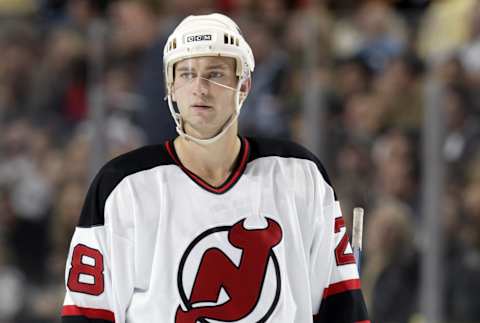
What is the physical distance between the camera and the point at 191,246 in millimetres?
2596

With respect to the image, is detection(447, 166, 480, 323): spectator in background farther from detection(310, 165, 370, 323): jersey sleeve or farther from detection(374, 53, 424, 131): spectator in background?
detection(310, 165, 370, 323): jersey sleeve

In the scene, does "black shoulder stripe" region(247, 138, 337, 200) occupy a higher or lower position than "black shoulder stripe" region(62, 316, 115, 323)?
higher

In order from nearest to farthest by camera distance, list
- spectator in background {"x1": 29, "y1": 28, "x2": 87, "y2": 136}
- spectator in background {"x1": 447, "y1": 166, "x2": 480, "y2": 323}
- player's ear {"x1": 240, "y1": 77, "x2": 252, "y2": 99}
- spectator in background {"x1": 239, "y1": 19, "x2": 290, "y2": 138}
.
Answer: player's ear {"x1": 240, "y1": 77, "x2": 252, "y2": 99}
spectator in background {"x1": 447, "y1": 166, "x2": 480, "y2": 323}
spectator in background {"x1": 239, "y1": 19, "x2": 290, "y2": 138}
spectator in background {"x1": 29, "y1": 28, "x2": 87, "y2": 136}

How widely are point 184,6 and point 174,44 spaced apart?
2.58 m

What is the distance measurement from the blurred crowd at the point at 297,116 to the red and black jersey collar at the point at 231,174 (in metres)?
1.97

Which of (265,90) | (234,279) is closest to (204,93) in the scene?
(234,279)

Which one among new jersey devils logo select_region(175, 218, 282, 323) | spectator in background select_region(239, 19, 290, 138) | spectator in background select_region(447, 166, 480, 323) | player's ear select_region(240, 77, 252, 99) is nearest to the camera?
new jersey devils logo select_region(175, 218, 282, 323)

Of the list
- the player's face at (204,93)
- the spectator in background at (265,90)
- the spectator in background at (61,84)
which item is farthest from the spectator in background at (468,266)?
the player's face at (204,93)

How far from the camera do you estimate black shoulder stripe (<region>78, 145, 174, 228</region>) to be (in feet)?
8.61

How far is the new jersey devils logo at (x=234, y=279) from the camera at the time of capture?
8.48ft

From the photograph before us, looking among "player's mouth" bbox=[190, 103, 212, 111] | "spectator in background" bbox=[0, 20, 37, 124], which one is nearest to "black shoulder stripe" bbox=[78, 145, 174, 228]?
"player's mouth" bbox=[190, 103, 212, 111]

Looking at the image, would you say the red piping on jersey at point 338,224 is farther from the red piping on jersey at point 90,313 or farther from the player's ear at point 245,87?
the red piping on jersey at point 90,313

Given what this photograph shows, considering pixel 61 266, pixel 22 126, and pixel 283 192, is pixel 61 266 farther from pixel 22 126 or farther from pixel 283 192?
pixel 283 192

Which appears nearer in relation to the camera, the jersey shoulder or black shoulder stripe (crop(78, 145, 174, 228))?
black shoulder stripe (crop(78, 145, 174, 228))
